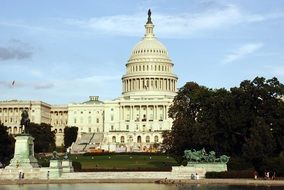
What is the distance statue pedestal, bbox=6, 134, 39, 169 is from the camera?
215 feet

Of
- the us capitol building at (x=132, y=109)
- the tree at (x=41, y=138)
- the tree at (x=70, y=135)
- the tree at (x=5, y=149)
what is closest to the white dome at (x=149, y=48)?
the us capitol building at (x=132, y=109)

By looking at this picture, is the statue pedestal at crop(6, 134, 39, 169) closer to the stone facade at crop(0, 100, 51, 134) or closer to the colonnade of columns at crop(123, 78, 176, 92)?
the colonnade of columns at crop(123, 78, 176, 92)

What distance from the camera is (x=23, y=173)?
6412cm

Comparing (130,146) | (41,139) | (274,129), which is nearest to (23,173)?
(274,129)

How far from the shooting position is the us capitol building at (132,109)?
16440cm

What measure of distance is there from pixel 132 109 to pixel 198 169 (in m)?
110

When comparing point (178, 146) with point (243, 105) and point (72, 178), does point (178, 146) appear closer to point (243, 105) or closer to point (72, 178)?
point (243, 105)

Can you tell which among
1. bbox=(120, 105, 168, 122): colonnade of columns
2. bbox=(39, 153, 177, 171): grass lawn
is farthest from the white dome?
bbox=(39, 153, 177, 171): grass lawn

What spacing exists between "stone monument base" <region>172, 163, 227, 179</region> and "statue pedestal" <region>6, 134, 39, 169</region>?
46.2 ft

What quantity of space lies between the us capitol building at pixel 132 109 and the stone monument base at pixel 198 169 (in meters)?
91.7

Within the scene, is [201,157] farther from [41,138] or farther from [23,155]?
[41,138]

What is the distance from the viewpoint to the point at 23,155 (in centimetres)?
6619

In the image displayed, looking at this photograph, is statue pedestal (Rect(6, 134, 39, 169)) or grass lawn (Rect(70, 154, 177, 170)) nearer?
statue pedestal (Rect(6, 134, 39, 169))

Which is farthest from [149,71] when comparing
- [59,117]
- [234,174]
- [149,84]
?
[234,174]
